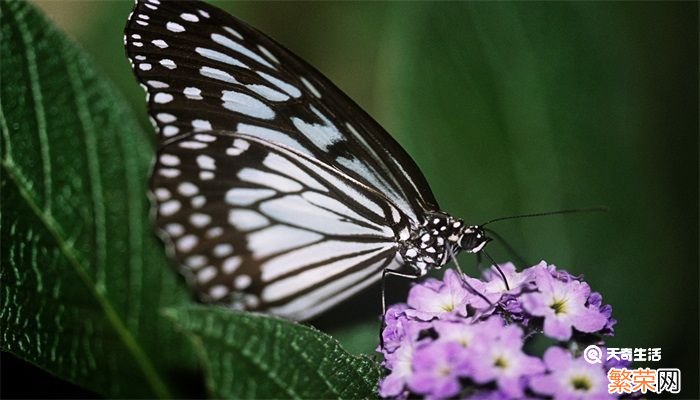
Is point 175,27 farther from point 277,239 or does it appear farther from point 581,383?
point 581,383

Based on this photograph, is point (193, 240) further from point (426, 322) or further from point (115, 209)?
point (426, 322)

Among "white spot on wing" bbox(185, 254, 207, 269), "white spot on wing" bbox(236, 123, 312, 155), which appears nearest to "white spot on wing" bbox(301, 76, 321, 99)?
"white spot on wing" bbox(236, 123, 312, 155)

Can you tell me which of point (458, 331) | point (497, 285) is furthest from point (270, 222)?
point (458, 331)

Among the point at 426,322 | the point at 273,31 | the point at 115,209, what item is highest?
the point at 273,31

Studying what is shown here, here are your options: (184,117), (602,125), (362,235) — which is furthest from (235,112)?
(602,125)

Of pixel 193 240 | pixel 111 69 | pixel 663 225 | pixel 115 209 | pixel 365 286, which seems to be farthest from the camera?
pixel 111 69

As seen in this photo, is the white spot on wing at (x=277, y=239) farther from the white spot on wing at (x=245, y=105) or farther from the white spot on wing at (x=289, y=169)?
the white spot on wing at (x=245, y=105)

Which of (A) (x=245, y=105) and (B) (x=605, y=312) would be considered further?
(A) (x=245, y=105)
